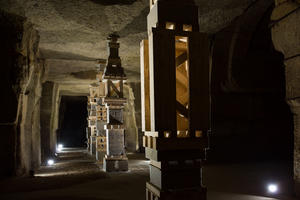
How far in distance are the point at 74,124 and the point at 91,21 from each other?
20.8 meters

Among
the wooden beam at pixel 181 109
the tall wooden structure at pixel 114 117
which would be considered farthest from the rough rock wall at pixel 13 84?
the wooden beam at pixel 181 109

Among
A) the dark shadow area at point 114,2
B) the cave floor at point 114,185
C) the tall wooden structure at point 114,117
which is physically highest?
the dark shadow area at point 114,2

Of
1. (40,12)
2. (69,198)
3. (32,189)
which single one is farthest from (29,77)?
(69,198)

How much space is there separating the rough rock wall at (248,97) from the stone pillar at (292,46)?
12.6 feet

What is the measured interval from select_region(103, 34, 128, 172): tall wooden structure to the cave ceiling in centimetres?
94

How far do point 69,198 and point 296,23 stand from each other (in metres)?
6.18

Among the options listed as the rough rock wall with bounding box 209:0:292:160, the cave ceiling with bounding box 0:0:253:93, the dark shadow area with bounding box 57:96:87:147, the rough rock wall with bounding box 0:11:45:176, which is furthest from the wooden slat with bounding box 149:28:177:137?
the dark shadow area with bounding box 57:96:87:147

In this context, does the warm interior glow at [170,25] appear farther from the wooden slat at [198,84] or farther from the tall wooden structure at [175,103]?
the wooden slat at [198,84]

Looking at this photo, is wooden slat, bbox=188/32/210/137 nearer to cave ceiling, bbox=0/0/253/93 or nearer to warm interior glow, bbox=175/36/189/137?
warm interior glow, bbox=175/36/189/137

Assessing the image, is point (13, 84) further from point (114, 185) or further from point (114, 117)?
point (114, 185)

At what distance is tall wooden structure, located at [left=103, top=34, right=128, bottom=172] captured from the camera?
957 cm

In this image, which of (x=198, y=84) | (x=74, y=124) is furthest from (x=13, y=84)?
(x=74, y=124)

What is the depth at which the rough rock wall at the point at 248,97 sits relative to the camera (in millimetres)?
9906

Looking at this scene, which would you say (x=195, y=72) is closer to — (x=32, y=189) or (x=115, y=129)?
(x=32, y=189)
